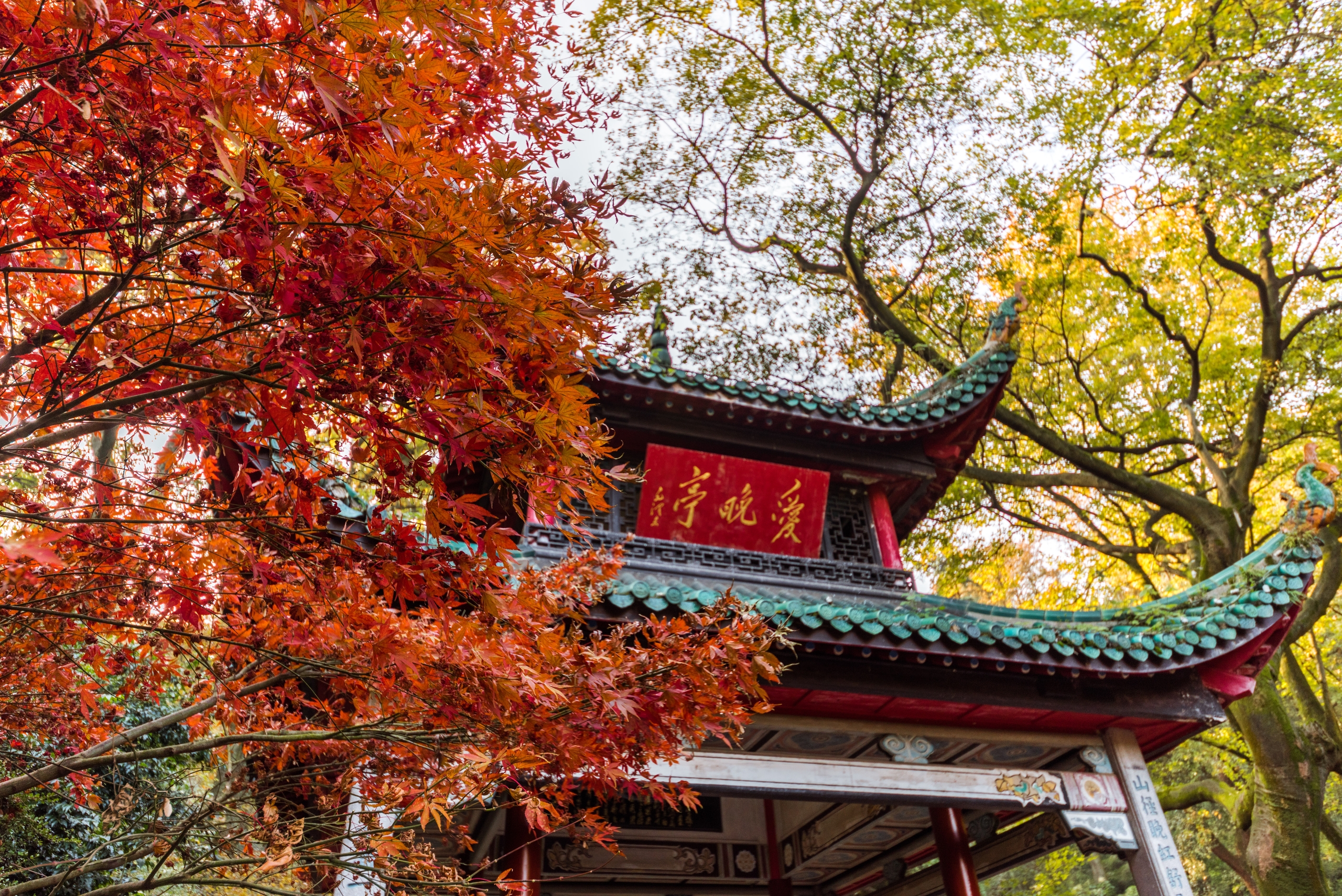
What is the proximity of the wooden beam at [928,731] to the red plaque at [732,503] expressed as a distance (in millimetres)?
2299

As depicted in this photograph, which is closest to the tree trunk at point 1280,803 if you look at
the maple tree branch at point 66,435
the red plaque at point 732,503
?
the red plaque at point 732,503

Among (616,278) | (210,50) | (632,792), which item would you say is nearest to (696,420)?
(632,792)

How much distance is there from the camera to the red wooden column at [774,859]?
765cm

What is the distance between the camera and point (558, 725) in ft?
9.27

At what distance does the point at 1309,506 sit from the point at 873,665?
3.46 metres

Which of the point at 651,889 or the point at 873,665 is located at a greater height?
the point at 873,665

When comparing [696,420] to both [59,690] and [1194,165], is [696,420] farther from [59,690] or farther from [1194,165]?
[1194,165]

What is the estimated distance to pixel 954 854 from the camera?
6.24m

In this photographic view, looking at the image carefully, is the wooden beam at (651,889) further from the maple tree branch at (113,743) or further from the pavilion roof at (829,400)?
the maple tree branch at (113,743)

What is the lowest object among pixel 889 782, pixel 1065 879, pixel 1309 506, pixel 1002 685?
pixel 889 782

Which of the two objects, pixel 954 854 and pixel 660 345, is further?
pixel 660 345

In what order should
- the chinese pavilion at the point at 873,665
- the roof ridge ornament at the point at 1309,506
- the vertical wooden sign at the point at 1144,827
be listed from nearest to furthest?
the chinese pavilion at the point at 873,665 < the vertical wooden sign at the point at 1144,827 < the roof ridge ornament at the point at 1309,506

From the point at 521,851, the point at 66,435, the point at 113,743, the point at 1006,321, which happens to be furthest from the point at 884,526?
the point at 66,435

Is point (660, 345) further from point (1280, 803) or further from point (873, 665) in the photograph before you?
point (1280, 803)
